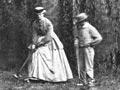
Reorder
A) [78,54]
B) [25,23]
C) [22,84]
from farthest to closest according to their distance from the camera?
[25,23] → [22,84] → [78,54]

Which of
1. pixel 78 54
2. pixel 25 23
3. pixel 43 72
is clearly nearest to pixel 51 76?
pixel 43 72

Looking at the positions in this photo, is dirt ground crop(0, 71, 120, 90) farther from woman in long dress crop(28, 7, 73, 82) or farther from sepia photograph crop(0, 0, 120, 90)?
woman in long dress crop(28, 7, 73, 82)

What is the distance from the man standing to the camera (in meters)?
11.5

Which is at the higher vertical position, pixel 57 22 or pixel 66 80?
pixel 57 22

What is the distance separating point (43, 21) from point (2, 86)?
2363 mm

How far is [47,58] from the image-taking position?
1295 cm

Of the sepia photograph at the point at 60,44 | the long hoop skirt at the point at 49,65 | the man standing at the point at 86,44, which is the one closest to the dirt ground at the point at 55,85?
the sepia photograph at the point at 60,44

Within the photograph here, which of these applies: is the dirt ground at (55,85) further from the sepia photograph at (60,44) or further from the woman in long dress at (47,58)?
the woman in long dress at (47,58)

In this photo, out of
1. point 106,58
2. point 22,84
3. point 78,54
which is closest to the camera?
point 78,54

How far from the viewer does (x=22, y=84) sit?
12688 mm

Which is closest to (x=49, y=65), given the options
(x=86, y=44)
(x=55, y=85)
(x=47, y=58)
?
(x=47, y=58)

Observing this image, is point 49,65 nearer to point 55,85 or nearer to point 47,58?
point 47,58

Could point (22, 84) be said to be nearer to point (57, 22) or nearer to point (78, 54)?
point (78, 54)

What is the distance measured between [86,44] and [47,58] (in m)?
1.87
